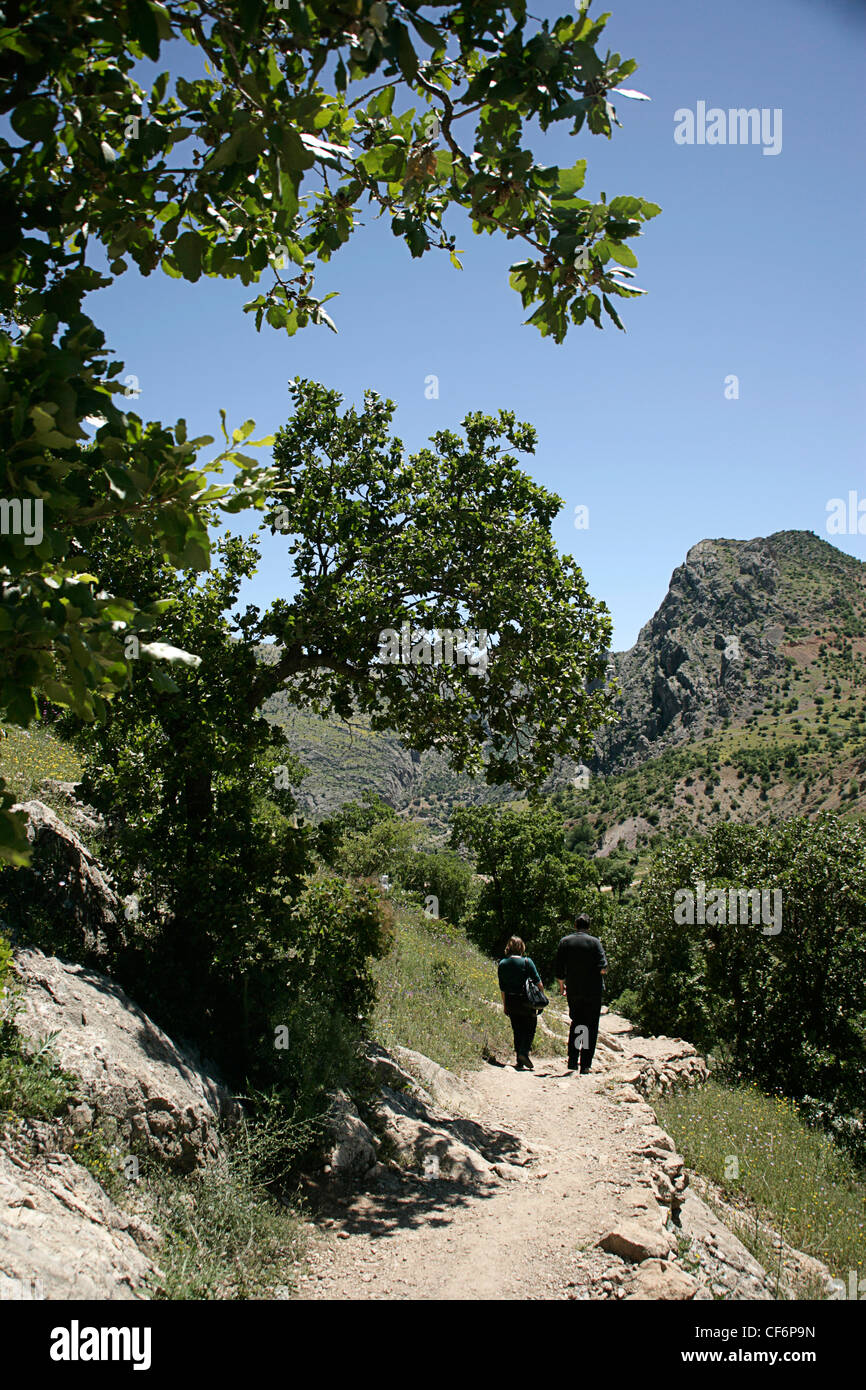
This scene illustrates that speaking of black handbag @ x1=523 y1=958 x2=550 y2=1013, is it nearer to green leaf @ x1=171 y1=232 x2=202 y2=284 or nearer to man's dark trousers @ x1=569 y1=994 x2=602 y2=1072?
man's dark trousers @ x1=569 y1=994 x2=602 y2=1072

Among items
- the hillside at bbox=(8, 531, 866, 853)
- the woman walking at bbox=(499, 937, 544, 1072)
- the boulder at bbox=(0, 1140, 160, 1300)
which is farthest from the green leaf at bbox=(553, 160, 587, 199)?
the hillside at bbox=(8, 531, 866, 853)

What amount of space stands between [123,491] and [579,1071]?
10.6m

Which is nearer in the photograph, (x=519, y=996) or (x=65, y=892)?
(x=65, y=892)

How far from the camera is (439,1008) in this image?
12352mm

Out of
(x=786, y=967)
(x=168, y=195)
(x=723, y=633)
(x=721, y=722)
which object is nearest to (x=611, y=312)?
(x=168, y=195)

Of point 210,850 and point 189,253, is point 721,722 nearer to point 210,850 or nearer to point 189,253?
point 210,850

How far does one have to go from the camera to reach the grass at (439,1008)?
1054cm

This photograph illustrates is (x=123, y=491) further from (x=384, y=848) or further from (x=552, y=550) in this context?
(x=384, y=848)

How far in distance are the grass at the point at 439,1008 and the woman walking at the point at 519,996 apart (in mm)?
667

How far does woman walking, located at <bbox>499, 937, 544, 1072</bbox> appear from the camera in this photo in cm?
1084

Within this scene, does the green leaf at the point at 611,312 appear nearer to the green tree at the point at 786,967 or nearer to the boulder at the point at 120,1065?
the boulder at the point at 120,1065

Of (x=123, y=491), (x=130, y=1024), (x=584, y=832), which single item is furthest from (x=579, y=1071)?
(x=584, y=832)

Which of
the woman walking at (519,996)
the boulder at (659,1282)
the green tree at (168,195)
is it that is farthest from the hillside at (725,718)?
the green tree at (168,195)

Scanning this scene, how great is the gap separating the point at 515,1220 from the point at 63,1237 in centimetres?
350
